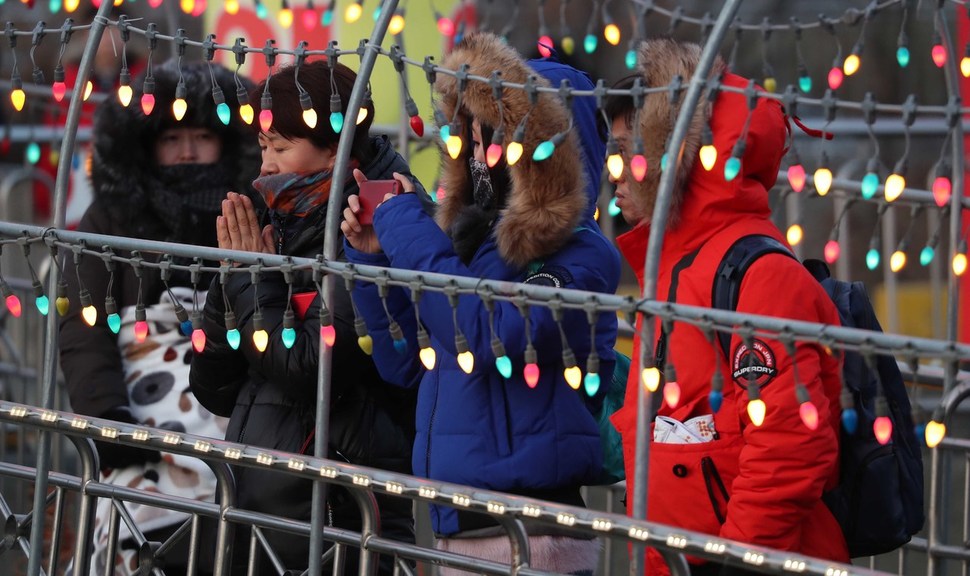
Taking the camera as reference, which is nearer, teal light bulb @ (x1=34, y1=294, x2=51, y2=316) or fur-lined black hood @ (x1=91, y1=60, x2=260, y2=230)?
teal light bulb @ (x1=34, y1=294, x2=51, y2=316)

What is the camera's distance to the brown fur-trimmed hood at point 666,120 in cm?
341

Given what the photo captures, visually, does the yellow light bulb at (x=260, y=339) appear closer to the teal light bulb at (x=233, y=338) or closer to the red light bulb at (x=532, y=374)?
the teal light bulb at (x=233, y=338)

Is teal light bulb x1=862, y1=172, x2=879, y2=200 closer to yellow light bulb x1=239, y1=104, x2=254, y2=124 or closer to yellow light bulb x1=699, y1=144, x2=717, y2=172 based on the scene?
yellow light bulb x1=699, y1=144, x2=717, y2=172

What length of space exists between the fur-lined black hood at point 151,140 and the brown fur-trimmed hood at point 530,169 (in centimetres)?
147

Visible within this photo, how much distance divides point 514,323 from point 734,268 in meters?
0.51

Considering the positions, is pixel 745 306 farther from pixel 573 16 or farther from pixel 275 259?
pixel 573 16

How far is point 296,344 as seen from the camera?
12.5 ft

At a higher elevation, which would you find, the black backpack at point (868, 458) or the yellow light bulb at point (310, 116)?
the yellow light bulb at point (310, 116)

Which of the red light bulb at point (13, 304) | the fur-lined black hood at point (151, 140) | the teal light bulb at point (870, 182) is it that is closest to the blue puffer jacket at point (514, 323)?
the teal light bulb at point (870, 182)

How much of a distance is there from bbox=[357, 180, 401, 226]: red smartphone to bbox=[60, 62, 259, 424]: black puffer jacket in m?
1.22

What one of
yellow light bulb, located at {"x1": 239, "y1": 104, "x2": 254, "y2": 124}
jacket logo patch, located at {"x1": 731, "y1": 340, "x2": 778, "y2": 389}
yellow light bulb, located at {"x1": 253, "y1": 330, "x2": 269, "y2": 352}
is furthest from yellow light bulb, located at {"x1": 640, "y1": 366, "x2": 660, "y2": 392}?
yellow light bulb, located at {"x1": 239, "y1": 104, "x2": 254, "y2": 124}

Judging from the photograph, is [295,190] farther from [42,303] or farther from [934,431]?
[934,431]

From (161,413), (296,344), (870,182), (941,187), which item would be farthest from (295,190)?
(941,187)

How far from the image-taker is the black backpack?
10.9ft
